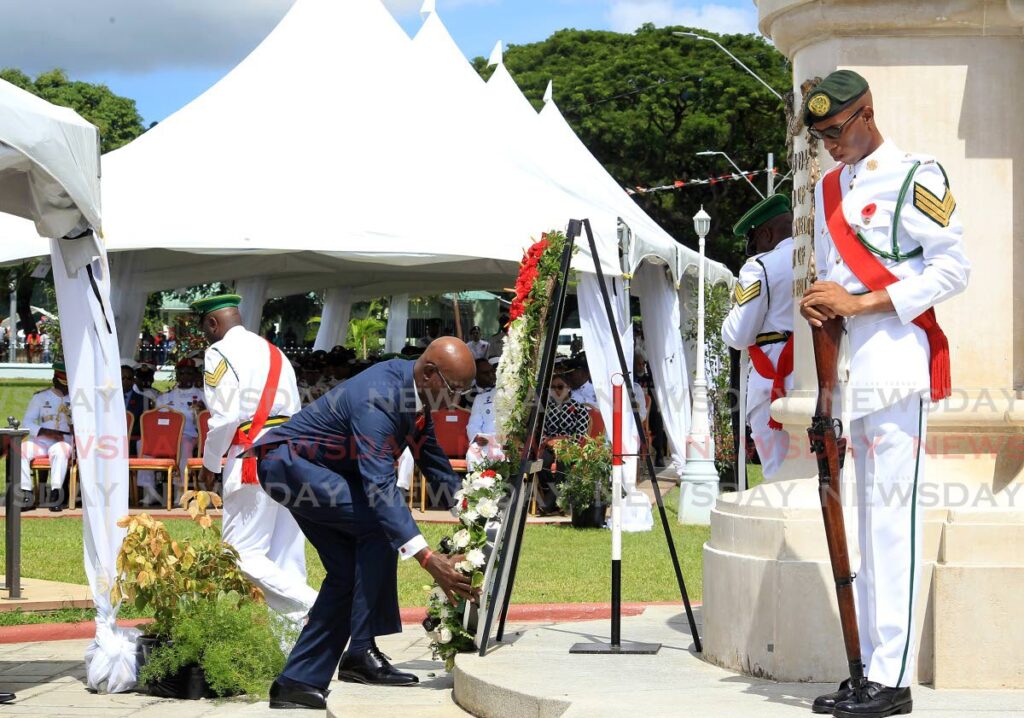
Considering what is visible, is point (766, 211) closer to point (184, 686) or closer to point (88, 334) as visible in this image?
point (88, 334)

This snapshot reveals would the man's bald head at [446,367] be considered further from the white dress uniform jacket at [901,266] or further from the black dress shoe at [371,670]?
the white dress uniform jacket at [901,266]

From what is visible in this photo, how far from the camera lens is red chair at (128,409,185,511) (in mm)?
15746

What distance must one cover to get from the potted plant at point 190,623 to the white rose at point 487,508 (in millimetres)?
1549

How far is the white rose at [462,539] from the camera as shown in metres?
6.51

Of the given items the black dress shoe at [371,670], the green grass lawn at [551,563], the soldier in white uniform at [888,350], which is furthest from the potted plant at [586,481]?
the soldier in white uniform at [888,350]

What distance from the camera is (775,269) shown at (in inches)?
271

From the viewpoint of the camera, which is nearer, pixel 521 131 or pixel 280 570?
pixel 280 570

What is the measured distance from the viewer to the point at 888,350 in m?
4.99

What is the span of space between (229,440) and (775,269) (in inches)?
129

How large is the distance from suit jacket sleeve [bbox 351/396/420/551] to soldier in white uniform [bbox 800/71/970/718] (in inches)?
76.6

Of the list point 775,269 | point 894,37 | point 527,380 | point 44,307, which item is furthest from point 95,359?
point 44,307

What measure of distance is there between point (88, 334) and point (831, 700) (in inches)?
173

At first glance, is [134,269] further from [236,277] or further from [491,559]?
[491,559]

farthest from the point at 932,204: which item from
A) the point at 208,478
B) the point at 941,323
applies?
the point at 208,478
